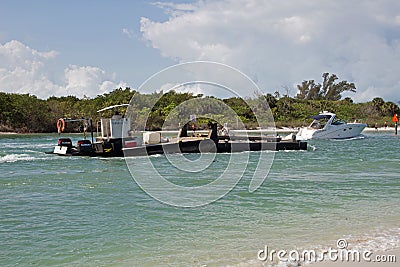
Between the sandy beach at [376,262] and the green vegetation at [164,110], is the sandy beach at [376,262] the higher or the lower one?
the lower one

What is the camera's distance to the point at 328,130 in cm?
4431

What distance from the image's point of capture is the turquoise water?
7309mm

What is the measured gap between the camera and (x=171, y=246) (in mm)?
7676

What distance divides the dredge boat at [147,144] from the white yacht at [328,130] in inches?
574

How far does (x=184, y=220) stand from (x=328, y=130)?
122 ft

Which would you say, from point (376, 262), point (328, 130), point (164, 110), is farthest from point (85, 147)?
point (164, 110)

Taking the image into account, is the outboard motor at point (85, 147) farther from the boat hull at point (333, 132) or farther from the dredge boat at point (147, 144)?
the boat hull at point (333, 132)

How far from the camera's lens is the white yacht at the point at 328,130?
145 ft

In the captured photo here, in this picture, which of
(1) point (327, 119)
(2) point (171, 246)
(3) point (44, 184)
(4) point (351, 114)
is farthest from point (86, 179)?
(4) point (351, 114)

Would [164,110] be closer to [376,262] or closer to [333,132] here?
[333,132]

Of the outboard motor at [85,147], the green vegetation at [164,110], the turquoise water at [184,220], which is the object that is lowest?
the turquoise water at [184,220]

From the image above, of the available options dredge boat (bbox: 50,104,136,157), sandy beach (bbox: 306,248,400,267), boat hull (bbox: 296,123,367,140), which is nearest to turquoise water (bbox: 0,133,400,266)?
sandy beach (bbox: 306,248,400,267)

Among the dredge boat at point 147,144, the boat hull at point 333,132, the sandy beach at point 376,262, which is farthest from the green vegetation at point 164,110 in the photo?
the sandy beach at point 376,262

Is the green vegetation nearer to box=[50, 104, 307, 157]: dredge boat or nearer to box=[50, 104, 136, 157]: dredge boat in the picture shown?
box=[50, 104, 307, 157]: dredge boat
